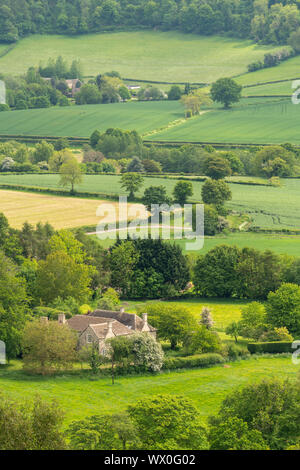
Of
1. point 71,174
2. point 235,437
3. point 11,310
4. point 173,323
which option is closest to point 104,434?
point 235,437

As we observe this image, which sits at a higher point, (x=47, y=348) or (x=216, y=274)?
(x=216, y=274)

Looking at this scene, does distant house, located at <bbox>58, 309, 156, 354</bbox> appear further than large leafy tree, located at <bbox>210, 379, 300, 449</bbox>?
Yes

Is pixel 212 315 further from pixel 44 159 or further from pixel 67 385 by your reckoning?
pixel 44 159

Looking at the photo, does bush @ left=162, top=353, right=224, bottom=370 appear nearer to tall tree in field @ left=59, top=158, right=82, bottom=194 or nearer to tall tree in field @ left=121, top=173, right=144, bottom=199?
tall tree in field @ left=121, top=173, right=144, bottom=199

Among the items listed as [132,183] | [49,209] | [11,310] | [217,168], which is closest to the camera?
[11,310]

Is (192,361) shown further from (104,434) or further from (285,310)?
(104,434)

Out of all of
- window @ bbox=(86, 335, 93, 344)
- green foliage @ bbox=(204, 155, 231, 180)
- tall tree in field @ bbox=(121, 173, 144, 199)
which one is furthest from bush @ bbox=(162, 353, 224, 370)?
green foliage @ bbox=(204, 155, 231, 180)

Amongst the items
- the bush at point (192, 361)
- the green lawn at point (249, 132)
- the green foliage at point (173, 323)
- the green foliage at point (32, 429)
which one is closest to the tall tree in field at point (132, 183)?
the green lawn at point (249, 132)
